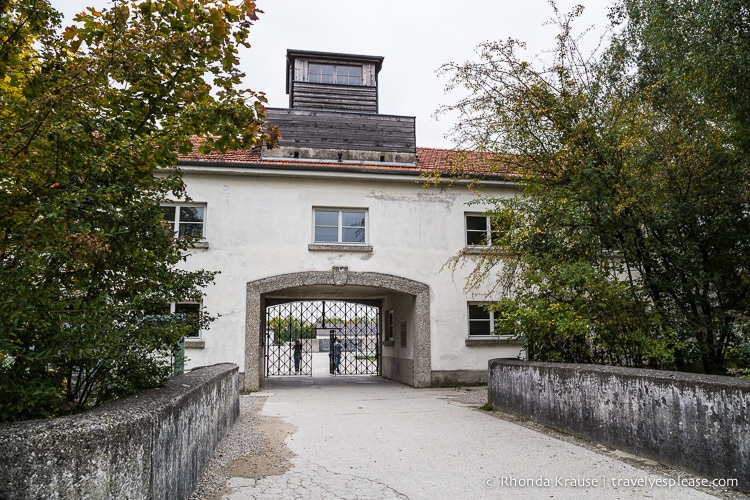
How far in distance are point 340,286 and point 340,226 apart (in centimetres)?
164

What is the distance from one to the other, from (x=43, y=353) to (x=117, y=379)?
130cm

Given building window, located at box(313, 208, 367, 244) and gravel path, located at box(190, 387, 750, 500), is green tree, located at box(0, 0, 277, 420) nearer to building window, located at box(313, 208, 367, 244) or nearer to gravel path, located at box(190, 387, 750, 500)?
gravel path, located at box(190, 387, 750, 500)

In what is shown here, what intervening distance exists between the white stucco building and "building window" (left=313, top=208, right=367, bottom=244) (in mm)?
28

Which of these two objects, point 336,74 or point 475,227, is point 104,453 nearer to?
point 475,227

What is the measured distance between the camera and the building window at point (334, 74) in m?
19.3

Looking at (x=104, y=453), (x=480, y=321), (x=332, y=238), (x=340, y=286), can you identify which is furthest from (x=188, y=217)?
(x=104, y=453)

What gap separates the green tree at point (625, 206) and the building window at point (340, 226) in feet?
18.2

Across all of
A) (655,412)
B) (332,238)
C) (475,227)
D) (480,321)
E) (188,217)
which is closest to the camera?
(655,412)

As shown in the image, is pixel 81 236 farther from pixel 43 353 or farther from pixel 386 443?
pixel 386 443

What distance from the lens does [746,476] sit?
457 cm

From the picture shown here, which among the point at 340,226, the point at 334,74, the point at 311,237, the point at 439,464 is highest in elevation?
the point at 334,74

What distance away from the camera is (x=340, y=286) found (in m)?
14.7

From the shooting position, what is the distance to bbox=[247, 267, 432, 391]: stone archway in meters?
13.4

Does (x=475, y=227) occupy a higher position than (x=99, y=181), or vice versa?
(x=475, y=227)
